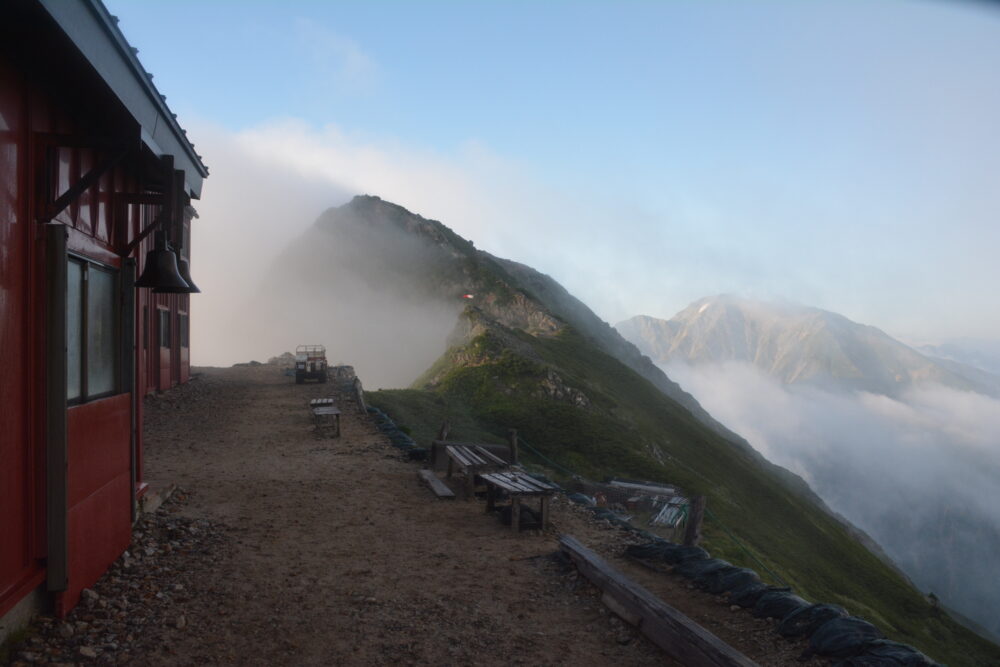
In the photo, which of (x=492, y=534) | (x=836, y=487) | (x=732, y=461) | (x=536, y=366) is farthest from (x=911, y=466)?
(x=492, y=534)

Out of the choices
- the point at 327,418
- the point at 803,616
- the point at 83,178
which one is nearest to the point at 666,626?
the point at 803,616

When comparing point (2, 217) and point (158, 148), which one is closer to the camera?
point (2, 217)

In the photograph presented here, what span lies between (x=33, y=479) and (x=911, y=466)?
185m

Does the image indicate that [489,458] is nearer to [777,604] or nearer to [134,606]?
[777,604]

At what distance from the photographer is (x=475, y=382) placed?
3097 cm

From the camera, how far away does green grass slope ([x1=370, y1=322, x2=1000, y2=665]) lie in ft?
84.0

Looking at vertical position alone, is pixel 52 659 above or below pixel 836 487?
above

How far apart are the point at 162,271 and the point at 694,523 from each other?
24.9ft

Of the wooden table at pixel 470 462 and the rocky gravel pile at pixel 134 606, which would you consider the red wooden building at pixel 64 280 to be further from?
the wooden table at pixel 470 462

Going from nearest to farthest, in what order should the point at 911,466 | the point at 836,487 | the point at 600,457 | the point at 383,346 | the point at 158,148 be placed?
the point at 158,148 → the point at 600,457 → the point at 383,346 → the point at 836,487 → the point at 911,466

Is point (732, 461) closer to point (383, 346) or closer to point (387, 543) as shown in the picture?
point (383, 346)

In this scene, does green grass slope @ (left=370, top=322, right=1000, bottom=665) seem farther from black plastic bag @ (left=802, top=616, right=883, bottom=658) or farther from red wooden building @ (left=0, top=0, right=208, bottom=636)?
black plastic bag @ (left=802, top=616, right=883, bottom=658)

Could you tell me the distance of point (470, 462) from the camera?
10.4 metres

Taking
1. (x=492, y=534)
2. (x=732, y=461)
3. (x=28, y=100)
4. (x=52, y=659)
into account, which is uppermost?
(x=28, y=100)
